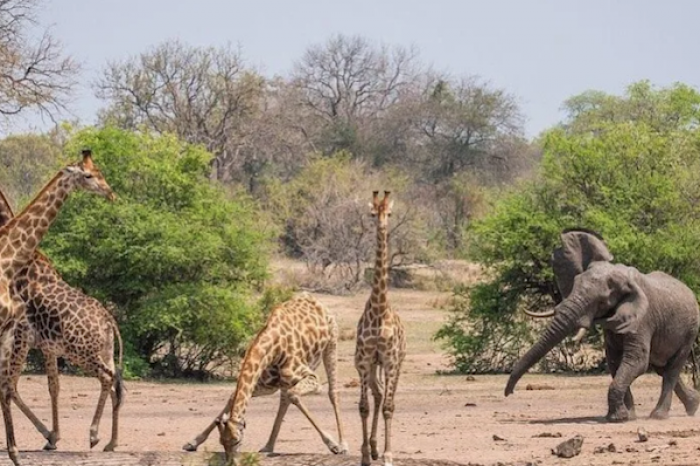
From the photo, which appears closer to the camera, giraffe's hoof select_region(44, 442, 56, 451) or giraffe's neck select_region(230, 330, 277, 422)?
giraffe's neck select_region(230, 330, 277, 422)

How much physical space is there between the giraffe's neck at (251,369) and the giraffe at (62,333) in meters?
1.75

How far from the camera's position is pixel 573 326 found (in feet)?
57.1

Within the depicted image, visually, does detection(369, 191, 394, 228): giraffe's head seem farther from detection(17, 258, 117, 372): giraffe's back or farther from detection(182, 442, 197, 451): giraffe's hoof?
detection(17, 258, 117, 372): giraffe's back

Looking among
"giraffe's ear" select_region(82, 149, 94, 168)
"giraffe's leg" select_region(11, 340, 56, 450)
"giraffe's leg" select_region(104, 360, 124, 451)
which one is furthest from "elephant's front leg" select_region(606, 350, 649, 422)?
"giraffe's ear" select_region(82, 149, 94, 168)

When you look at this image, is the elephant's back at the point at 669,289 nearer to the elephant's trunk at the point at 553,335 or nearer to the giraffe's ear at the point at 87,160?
the elephant's trunk at the point at 553,335

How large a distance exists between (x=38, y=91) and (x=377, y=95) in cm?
4814

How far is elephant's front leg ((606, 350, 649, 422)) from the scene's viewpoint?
17234 mm

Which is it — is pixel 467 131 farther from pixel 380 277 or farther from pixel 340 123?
pixel 380 277

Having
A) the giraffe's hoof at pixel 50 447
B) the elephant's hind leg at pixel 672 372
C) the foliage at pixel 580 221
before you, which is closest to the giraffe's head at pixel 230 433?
the giraffe's hoof at pixel 50 447

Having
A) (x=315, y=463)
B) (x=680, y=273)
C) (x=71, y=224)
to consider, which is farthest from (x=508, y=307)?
(x=315, y=463)

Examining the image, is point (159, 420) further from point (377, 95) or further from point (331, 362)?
point (377, 95)

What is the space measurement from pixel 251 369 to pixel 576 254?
6.80 meters

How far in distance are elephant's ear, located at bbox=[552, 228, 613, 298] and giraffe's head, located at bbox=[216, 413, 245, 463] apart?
285 inches

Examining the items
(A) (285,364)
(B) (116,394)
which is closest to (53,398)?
(B) (116,394)
